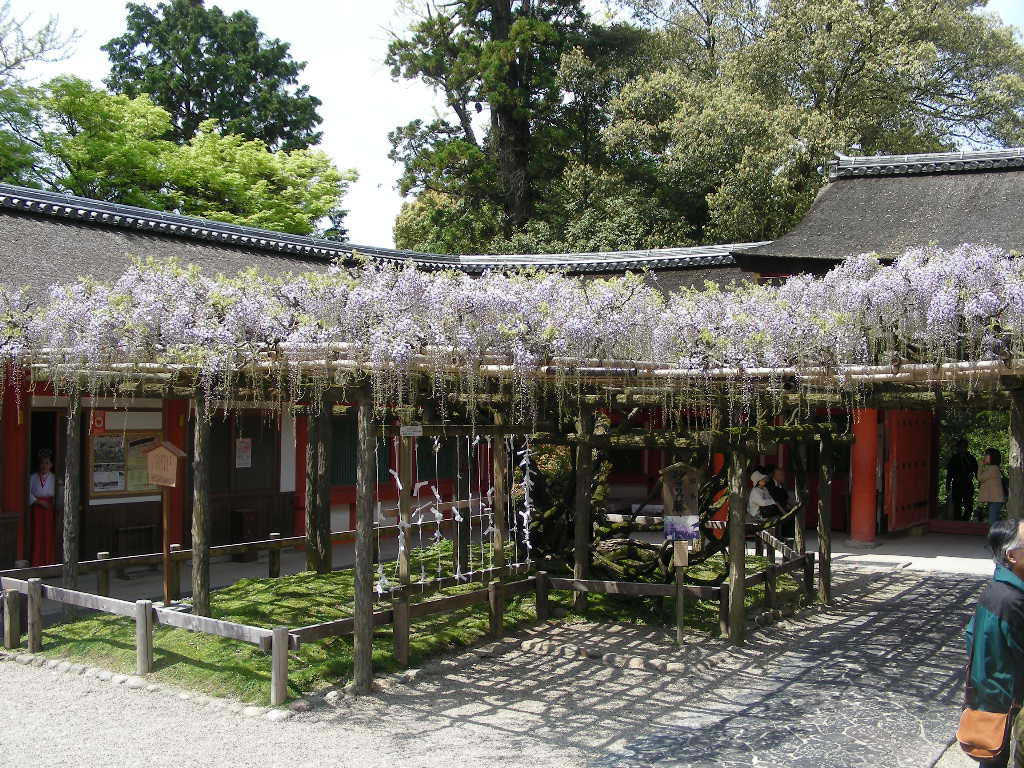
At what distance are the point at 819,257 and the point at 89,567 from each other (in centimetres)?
936

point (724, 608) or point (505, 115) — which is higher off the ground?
point (505, 115)

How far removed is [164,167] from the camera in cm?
1900

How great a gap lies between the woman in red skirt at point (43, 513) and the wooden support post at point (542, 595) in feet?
16.3

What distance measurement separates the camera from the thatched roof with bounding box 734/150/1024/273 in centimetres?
1238

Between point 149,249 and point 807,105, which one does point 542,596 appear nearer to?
point 149,249

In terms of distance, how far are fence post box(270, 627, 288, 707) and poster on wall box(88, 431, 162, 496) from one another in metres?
4.99

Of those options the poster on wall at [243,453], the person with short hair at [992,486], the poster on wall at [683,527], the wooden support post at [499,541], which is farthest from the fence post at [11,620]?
the person with short hair at [992,486]

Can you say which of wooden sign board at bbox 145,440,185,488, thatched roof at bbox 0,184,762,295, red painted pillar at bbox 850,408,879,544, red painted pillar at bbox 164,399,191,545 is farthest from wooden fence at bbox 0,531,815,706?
red painted pillar at bbox 850,408,879,544

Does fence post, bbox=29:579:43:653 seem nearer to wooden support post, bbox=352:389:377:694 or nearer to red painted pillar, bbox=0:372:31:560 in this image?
wooden support post, bbox=352:389:377:694

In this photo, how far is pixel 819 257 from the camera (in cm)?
1233

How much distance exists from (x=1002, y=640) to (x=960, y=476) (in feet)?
38.7

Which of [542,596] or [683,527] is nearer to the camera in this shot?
[683,527]

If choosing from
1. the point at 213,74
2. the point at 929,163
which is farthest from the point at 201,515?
the point at 213,74

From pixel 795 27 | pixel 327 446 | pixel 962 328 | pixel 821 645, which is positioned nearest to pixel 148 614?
pixel 327 446
